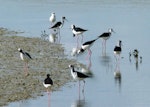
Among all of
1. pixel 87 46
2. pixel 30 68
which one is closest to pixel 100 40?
pixel 87 46

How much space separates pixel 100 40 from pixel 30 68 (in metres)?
7.33

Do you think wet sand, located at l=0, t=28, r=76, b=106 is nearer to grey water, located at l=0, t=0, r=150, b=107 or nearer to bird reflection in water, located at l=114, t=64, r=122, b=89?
grey water, located at l=0, t=0, r=150, b=107

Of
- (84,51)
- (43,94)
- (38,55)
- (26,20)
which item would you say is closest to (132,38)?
(84,51)

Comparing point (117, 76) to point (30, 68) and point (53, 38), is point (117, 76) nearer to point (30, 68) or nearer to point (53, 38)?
point (30, 68)

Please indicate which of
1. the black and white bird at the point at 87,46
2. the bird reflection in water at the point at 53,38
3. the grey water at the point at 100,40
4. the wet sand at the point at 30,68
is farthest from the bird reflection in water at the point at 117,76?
the bird reflection in water at the point at 53,38

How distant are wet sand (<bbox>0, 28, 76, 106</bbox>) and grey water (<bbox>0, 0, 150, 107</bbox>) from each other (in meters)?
0.51

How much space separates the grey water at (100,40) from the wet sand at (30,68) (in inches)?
20.0

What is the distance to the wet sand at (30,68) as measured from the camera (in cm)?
1705

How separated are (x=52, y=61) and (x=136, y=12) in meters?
16.2

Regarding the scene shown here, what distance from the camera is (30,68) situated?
67.5 feet

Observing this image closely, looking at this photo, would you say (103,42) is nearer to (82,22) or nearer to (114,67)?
(114,67)

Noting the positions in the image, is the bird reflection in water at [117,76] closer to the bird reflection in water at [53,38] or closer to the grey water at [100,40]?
the grey water at [100,40]

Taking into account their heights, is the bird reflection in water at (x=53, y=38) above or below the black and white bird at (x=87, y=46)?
above

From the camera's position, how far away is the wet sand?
17047 millimetres
